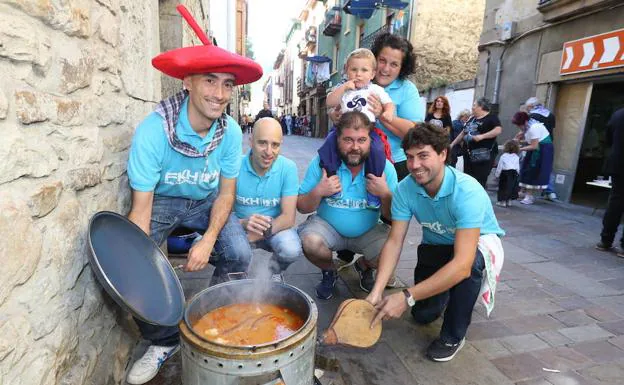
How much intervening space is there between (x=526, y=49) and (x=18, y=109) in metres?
9.05

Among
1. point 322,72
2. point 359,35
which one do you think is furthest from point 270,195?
point 322,72

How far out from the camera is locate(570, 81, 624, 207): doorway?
287 inches

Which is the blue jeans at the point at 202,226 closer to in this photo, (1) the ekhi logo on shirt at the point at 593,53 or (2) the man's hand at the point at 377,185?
(2) the man's hand at the point at 377,185

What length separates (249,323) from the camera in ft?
6.39

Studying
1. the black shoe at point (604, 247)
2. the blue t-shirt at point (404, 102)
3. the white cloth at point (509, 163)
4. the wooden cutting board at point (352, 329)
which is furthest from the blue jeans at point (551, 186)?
the wooden cutting board at point (352, 329)

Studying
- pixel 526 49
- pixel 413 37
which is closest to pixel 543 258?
pixel 526 49

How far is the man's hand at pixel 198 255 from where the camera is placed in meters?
2.10

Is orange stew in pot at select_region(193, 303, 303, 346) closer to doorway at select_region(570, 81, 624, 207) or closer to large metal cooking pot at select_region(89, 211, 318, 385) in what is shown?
large metal cooking pot at select_region(89, 211, 318, 385)

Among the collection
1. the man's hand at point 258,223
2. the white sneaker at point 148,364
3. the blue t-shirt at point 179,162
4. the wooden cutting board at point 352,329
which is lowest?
the white sneaker at point 148,364

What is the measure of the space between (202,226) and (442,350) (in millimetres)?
1735

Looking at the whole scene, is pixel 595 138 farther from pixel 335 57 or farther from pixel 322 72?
pixel 322 72

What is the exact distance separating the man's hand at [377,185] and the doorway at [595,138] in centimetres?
609

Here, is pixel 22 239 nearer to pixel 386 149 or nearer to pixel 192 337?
pixel 192 337

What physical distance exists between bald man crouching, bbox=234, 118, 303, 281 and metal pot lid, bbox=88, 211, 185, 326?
2.61 feet
